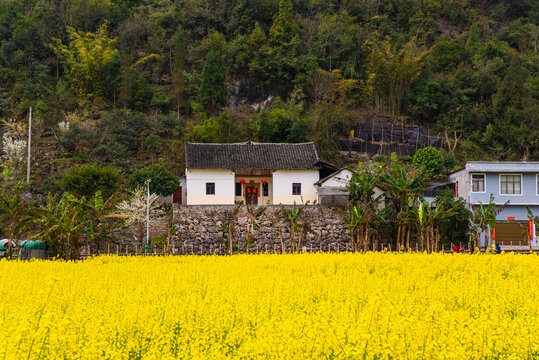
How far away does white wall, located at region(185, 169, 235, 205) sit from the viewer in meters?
35.0

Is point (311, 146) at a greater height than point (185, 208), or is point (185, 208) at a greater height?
point (311, 146)

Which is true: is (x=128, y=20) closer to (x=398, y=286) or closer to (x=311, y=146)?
(x=311, y=146)

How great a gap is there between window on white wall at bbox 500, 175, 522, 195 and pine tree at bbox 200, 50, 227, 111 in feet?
77.0

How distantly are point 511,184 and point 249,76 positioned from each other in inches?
1066

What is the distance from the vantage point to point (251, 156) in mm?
36094

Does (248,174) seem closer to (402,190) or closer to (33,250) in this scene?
(402,190)

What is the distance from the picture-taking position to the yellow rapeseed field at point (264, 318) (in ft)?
18.7

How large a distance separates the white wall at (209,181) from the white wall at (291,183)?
2.77 meters

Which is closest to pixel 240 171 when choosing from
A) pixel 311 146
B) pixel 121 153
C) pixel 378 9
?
pixel 311 146

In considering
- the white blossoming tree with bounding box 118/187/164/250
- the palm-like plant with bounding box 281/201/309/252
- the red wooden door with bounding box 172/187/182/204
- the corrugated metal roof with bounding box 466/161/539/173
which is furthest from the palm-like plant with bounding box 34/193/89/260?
the corrugated metal roof with bounding box 466/161/539/173

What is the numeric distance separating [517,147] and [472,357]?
41.0 m

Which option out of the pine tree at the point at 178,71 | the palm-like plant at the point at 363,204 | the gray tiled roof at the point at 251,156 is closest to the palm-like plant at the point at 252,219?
the palm-like plant at the point at 363,204

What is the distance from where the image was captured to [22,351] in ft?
18.0

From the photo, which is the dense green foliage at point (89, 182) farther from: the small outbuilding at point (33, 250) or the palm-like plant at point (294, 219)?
the palm-like plant at point (294, 219)
